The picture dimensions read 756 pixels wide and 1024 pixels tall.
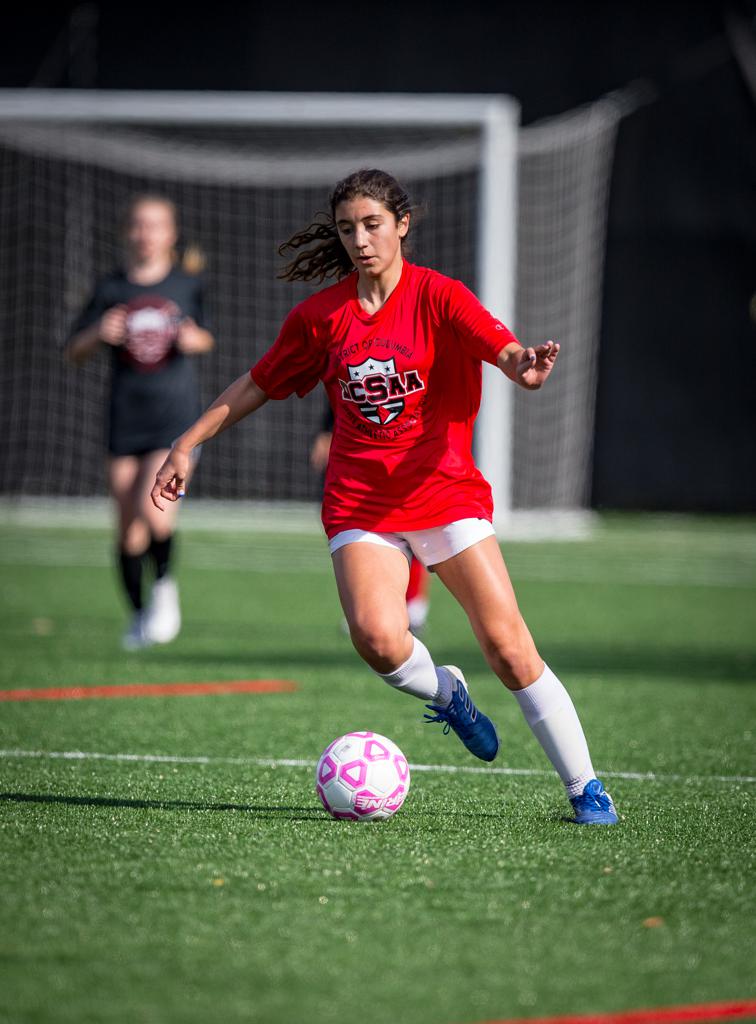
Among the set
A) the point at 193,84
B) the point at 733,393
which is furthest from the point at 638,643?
the point at 193,84

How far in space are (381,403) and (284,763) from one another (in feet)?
4.94

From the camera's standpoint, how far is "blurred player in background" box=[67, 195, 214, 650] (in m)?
8.32

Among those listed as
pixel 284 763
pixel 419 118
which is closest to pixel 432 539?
pixel 284 763

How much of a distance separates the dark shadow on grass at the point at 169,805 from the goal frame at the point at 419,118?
953 centimetres

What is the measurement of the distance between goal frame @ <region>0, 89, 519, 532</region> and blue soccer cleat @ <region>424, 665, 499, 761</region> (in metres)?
9.18

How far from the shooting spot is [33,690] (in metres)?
6.83

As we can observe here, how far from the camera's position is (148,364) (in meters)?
8.48

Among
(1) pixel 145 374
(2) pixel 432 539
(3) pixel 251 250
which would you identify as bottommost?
(2) pixel 432 539

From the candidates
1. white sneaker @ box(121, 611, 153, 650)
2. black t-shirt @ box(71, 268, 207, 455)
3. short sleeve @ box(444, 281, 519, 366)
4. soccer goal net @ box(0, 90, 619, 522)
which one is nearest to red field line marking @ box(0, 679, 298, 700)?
white sneaker @ box(121, 611, 153, 650)

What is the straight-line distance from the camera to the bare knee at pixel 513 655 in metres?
4.23

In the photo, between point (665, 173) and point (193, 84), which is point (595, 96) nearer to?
point (665, 173)

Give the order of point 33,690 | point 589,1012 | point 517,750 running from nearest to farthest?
point 589,1012
point 517,750
point 33,690

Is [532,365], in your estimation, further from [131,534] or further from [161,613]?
[161,613]

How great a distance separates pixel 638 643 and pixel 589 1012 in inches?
259
